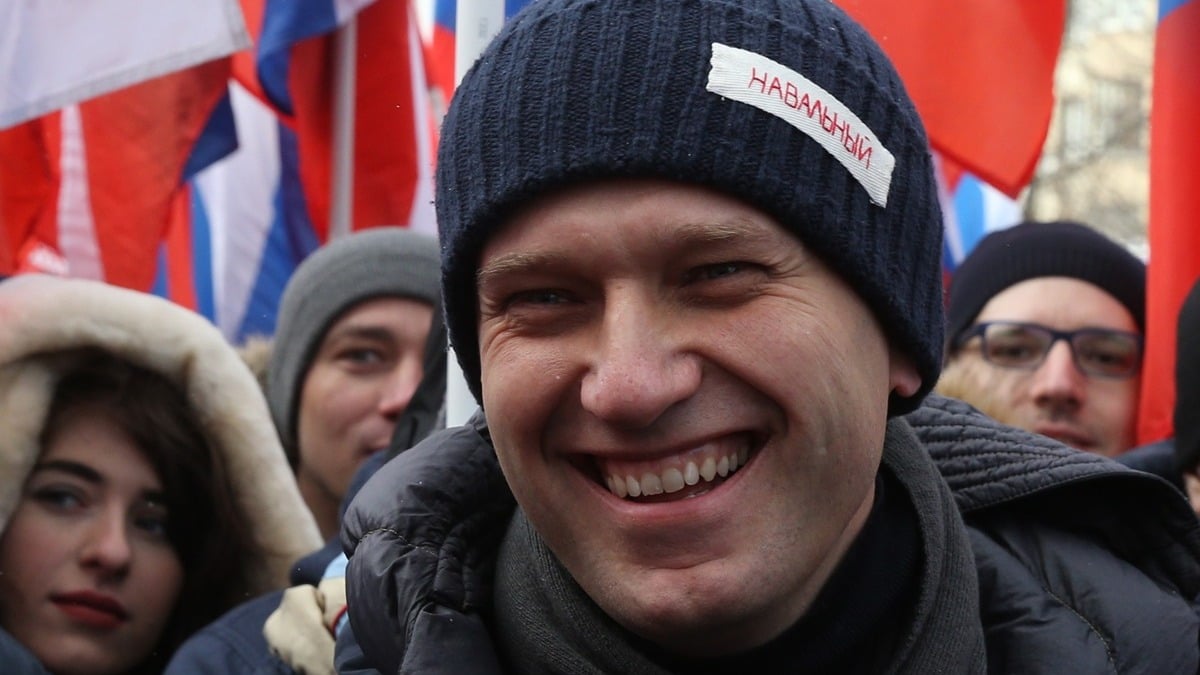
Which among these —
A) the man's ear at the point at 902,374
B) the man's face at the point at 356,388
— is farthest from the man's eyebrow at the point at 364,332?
the man's ear at the point at 902,374

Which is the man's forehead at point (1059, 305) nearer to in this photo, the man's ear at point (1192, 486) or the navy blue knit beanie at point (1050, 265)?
the navy blue knit beanie at point (1050, 265)

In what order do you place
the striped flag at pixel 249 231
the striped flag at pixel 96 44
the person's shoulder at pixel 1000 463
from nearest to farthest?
the person's shoulder at pixel 1000 463
the striped flag at pixel 96 44
the striped flag at pixel 249 231

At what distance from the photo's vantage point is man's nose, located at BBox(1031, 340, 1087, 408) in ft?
14.3

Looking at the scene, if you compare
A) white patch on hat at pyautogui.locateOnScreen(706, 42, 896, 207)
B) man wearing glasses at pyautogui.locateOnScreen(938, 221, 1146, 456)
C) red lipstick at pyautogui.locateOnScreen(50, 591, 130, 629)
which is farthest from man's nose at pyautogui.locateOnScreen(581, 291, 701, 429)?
man wearing glasses at pyautogui.locateOnScreen(938, 221, 1146, 456)

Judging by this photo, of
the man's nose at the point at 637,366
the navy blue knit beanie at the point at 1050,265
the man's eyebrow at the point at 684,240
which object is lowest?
the navy blue knit beanie at the point at 1050,265

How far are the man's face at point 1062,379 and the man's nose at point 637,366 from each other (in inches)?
104

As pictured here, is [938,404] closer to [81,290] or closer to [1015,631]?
[1015,631]

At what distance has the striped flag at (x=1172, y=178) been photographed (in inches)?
179

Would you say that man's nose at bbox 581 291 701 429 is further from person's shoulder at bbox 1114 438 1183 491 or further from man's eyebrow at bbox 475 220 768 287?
person's shoulder at bbox 1114 438 1183 491

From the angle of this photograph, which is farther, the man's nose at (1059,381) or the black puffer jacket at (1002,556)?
the man's nose at (1059,381)

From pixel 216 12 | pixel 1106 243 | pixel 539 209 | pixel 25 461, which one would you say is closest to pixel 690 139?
pixel 539 209

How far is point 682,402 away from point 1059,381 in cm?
285

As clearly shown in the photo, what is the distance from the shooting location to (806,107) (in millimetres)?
1885

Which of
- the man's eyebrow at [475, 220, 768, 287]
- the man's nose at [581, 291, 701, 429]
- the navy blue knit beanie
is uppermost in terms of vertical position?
the man's eyebrow at [475, 220, 768, 287]
